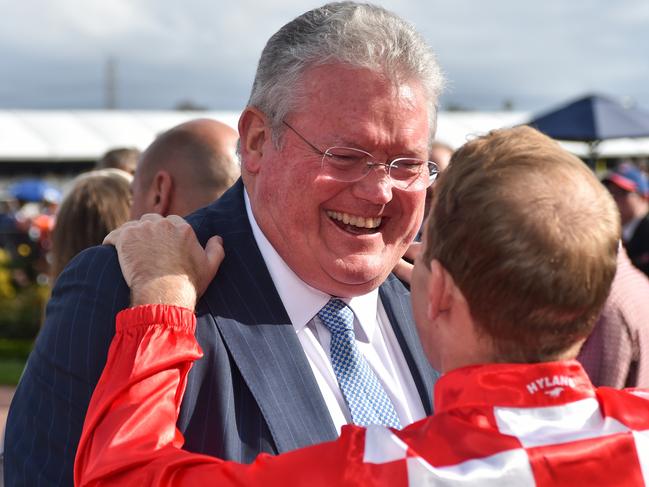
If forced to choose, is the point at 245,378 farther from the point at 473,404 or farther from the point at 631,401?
the point at 631,401

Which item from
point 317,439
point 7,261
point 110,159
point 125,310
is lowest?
point 7,261

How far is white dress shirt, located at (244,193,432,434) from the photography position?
2229 millimetres

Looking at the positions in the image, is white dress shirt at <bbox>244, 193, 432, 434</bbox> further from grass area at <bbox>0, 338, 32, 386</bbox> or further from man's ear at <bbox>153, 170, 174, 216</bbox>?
grass area at <bbox>0, 338, 32, 386</bbox>

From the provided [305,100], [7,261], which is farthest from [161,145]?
[7,261]

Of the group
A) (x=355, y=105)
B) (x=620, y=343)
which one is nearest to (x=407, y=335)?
(x=355, y=105)

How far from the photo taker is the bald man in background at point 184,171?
11.9 feet

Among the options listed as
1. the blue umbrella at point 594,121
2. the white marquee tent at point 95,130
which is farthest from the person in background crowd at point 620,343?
the white marquee tent at point 95,130

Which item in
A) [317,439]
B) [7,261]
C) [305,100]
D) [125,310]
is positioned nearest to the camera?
[125,310]

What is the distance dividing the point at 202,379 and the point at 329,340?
420 millimetres

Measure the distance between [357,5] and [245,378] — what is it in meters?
1.00

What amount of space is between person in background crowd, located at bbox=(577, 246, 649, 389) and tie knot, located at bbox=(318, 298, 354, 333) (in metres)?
1.55

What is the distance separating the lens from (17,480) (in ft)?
6.63

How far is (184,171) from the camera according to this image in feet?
12.0

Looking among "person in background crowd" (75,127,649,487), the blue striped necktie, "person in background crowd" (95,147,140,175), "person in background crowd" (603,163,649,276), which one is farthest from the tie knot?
"person in background crowd" (603,163,649,276)
